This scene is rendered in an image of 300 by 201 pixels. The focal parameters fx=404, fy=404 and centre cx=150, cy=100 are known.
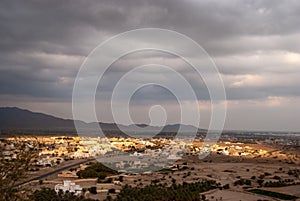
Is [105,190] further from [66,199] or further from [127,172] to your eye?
[127,172]

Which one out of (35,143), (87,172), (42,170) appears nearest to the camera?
(35,143)

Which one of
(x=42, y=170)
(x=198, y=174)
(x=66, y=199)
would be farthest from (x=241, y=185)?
(x=42, y=170)

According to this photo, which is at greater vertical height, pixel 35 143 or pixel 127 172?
pixel 35 143

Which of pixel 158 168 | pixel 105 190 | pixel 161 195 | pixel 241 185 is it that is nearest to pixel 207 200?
pixel 161 195

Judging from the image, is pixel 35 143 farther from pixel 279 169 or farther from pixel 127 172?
pixel 279 169

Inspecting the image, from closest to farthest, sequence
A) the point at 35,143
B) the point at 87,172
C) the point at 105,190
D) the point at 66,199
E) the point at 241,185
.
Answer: the point at 35,143 → the point at 66,199 → the point at 105,190 → the point at 241,185 → the point at 87,172

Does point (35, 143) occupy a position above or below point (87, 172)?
above

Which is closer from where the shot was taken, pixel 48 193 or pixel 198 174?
pixel 48 193

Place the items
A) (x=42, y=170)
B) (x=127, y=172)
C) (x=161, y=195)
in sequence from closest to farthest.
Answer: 1. (x=161, y=195)
2. (x=127, y=172)
3. (x=42, y=170)

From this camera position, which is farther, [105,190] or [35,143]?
[105,190]
